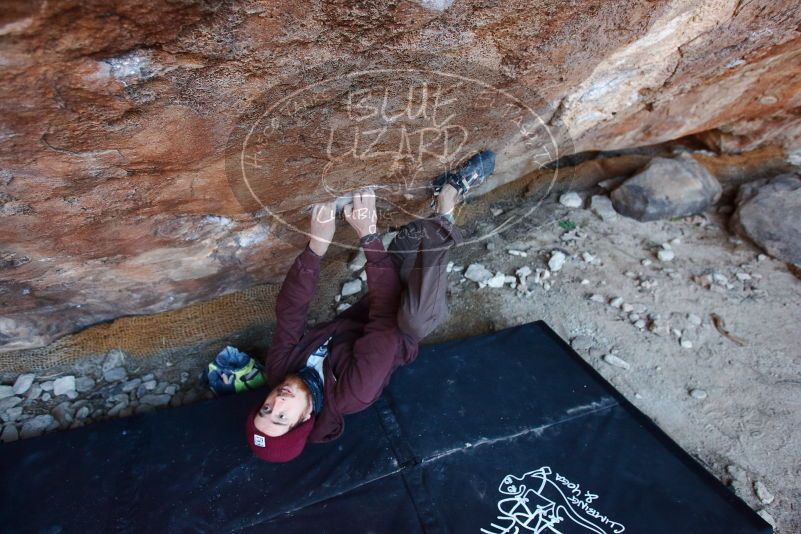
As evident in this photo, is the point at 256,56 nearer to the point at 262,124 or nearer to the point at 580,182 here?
the point at 262,124

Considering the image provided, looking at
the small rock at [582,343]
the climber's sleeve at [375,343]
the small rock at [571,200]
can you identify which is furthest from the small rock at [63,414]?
the small rock at [571,200]

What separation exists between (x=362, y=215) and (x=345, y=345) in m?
0.48

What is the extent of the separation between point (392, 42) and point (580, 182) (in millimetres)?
2427

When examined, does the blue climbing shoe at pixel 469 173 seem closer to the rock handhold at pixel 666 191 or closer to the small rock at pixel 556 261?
the small rock at pixel 556 261

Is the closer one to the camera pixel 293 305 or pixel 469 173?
pixel 293 305

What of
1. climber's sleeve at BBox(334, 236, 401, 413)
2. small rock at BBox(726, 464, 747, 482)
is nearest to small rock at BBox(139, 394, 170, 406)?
climber's sleeve at BBox(334, 236, 401, 413)

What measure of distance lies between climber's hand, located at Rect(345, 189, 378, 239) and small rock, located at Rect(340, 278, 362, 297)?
2.79 ft

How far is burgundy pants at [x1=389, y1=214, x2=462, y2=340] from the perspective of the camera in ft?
5.26

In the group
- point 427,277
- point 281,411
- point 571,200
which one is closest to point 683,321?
point 571,200

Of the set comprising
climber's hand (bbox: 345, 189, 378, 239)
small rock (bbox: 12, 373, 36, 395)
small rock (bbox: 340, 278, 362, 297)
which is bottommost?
small rock (bbox: 12, 373, 36, 395)

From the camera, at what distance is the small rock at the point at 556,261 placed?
268 cm

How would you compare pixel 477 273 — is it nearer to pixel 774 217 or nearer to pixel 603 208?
pixel 603 208

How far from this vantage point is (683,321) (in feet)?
7.96

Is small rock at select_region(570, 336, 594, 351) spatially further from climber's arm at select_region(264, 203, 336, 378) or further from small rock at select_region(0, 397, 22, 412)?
small rock at select_region(0, 397, 22, 412)
